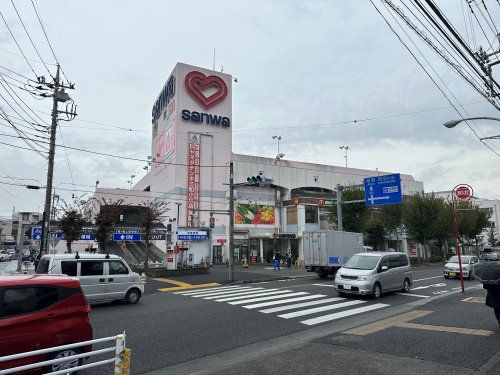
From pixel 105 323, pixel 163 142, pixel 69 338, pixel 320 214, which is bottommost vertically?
pixel 105 323

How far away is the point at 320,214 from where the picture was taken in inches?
1902

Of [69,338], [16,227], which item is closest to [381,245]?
[69,338]

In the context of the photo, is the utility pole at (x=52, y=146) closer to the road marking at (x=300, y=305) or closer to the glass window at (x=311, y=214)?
the road marking at (x=300, y=305)

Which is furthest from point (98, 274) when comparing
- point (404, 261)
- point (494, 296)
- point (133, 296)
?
point (404, 261)

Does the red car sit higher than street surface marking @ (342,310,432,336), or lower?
higher

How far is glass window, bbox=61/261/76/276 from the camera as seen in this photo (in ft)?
41.1

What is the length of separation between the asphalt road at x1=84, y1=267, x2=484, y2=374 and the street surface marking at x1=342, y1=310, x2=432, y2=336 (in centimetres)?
90

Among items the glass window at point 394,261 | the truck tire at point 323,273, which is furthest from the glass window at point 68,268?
the truck tire at point 323,273

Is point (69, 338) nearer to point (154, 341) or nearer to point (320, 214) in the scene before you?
point (154, 341)

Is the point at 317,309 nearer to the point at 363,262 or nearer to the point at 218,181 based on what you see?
the point at 363,262

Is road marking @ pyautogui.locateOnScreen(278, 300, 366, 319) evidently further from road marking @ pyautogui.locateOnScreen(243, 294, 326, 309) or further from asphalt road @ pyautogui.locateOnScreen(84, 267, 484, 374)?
road marking @ pyautogui.locateOnScreen(243, 294, 326, 309)

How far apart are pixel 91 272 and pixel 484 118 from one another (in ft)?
49.2

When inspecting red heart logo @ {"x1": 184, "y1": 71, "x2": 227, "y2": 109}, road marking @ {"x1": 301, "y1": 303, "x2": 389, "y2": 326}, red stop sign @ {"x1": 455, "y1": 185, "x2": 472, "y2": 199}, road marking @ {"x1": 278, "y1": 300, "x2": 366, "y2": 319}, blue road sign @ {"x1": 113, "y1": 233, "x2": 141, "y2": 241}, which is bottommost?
road marking @ {"x1": 301, "y1": 303, "x2": 389, "y2": 326}

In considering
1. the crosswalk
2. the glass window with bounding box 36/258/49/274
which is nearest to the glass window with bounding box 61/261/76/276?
the glass window with bounding box 36/258/49/274
